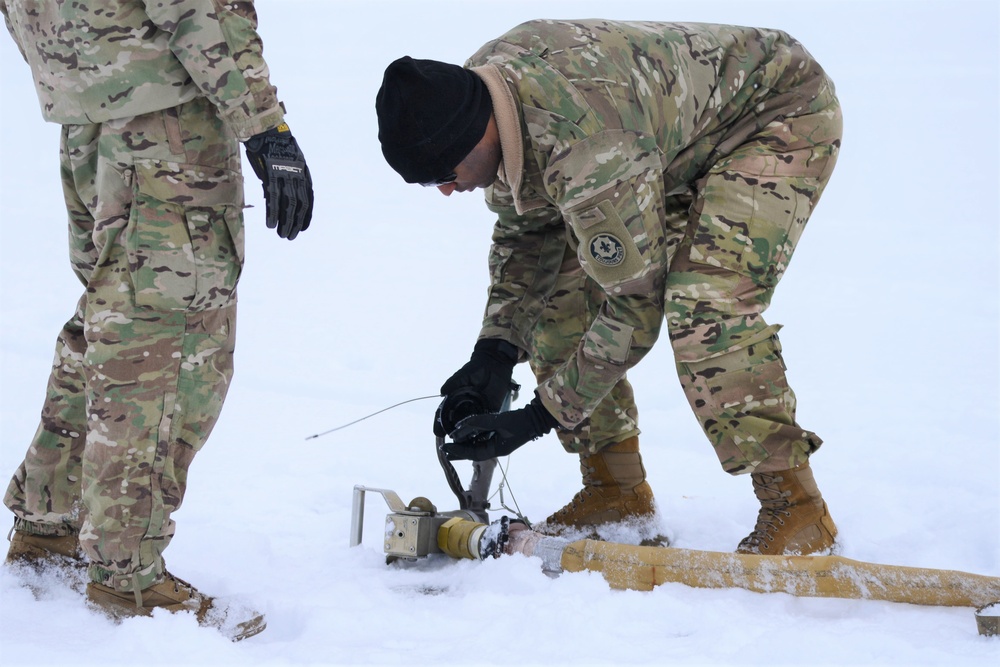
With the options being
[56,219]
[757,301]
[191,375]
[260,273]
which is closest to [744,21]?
[260,273]

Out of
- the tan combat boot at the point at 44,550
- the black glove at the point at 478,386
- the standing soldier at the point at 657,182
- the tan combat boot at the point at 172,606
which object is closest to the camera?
the tan combat boot at the point at 172,606

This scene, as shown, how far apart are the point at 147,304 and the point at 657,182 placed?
46.0 inches

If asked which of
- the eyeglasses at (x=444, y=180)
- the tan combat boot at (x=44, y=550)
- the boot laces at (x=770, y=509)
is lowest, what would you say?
the tan combat boot at (x=44, y=550)

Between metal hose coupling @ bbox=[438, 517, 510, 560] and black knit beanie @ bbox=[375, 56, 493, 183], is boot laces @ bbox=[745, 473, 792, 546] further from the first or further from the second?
black knit beanie @ bbox=[375, 56, 493, 183]

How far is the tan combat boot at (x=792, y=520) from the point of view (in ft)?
8.48

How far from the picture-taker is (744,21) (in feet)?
33.2

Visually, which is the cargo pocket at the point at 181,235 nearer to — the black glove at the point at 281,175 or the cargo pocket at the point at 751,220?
the black glove at the point at 281,175

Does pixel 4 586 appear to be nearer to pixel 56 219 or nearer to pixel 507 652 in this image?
pixel 507 652

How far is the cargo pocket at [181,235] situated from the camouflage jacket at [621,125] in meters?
0.64

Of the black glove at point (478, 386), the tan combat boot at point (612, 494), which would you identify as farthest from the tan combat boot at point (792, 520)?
the black glove at point (478, 386)

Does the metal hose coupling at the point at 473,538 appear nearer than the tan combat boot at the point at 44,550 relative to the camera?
No

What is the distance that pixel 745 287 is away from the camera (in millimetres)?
2502

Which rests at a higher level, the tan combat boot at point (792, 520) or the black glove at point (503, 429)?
the black glove at point (503, 429)

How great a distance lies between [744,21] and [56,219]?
6749 millimetres
